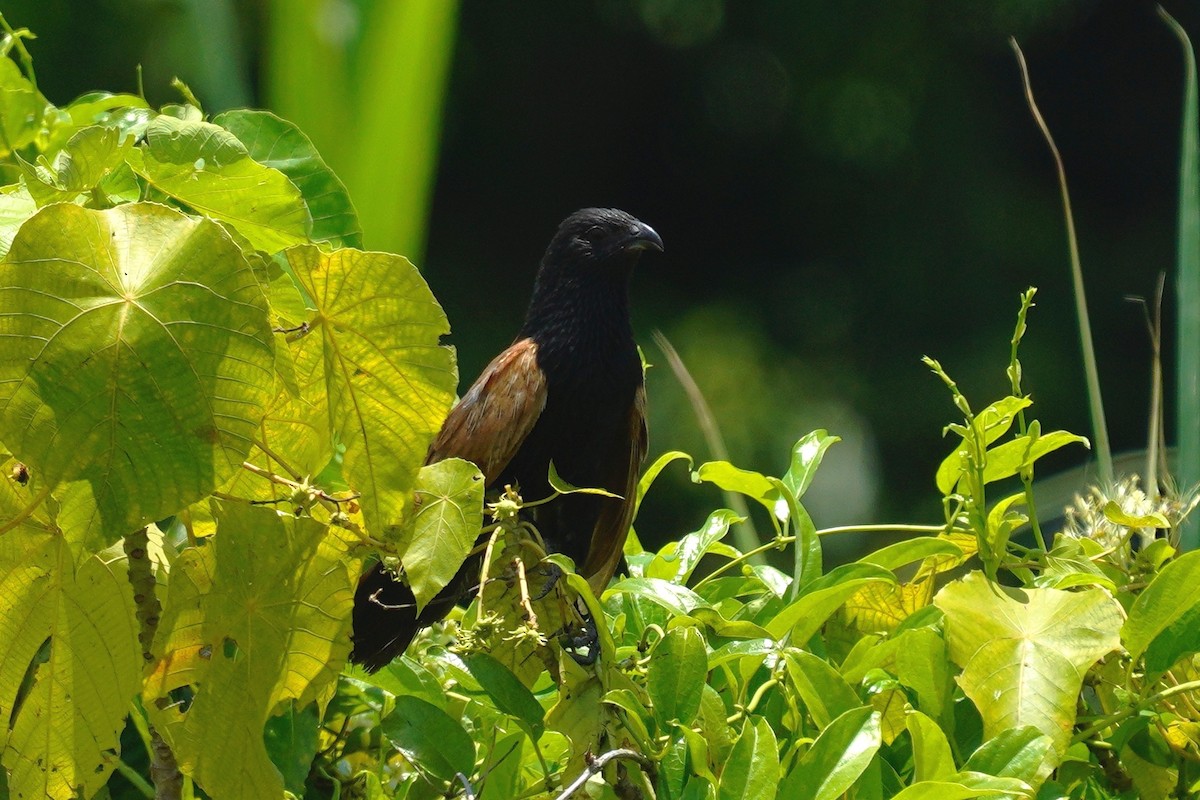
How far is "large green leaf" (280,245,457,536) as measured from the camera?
0.62 metres

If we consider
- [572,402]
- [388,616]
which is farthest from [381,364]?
[572,402]

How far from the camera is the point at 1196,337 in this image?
0.93 metres

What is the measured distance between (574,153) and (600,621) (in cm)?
553

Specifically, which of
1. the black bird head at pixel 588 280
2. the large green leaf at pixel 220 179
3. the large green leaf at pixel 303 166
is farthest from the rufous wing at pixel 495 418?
the large green leaf at pixel 220 179

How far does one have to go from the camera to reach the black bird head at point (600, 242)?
1616 mm

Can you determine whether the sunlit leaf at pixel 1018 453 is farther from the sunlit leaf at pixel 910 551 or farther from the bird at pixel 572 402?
the bird at pixel 572 402

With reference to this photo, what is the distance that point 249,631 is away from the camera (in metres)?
0.62

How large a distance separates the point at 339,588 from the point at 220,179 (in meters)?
0.23

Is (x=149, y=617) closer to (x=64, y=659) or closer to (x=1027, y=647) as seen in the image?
(x=64, y=659)

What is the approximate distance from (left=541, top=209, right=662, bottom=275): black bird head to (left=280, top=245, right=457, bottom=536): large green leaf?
99 centimetres

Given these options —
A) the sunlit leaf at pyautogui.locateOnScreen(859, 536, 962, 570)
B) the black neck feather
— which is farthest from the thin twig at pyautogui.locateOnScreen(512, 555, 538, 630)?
the black neck feather

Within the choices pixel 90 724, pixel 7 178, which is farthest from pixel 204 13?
pixel 90 724

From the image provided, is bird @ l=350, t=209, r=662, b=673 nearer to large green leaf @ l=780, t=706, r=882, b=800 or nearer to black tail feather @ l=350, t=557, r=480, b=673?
black tail feather @ l=350, t=557, r=480, b=673

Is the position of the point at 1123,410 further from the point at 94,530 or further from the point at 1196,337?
the point at 94,530
